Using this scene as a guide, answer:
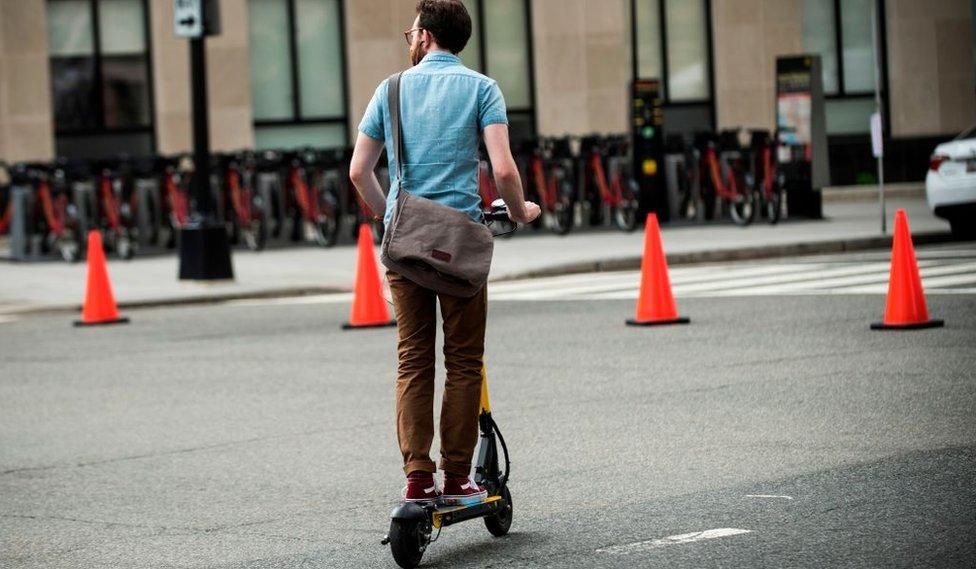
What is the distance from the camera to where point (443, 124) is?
596cm

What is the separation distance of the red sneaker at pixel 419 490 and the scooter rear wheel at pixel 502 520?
427 millimetres

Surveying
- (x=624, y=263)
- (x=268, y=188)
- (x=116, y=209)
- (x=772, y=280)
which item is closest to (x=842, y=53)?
(x=268, y=188)

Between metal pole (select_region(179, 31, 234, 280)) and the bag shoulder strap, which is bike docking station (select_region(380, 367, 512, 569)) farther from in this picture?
metal pole (select_region(179, 31, 234, 280))

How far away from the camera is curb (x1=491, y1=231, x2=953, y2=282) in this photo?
1973cm

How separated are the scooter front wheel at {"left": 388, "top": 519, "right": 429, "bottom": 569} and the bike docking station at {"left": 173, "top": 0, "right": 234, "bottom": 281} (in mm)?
13278

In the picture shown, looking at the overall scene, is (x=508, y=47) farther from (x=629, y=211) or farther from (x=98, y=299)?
(x=98, y=299)

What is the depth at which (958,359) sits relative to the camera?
10.7 meters

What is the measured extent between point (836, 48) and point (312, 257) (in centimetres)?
1591

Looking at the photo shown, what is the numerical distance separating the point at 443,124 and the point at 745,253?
15.2 metres

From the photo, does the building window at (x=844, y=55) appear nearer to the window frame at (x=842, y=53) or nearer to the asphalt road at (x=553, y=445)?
the window frame at (x=842, y=53)

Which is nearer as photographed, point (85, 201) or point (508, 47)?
point (85, 201)

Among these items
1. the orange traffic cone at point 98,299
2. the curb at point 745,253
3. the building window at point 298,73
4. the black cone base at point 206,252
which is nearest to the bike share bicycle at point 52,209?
the black cone base at point 206,252

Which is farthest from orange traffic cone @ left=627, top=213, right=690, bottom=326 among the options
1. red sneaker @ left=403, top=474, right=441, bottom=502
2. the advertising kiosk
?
the advertising kiosk

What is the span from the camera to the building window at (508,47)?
3253 cm
